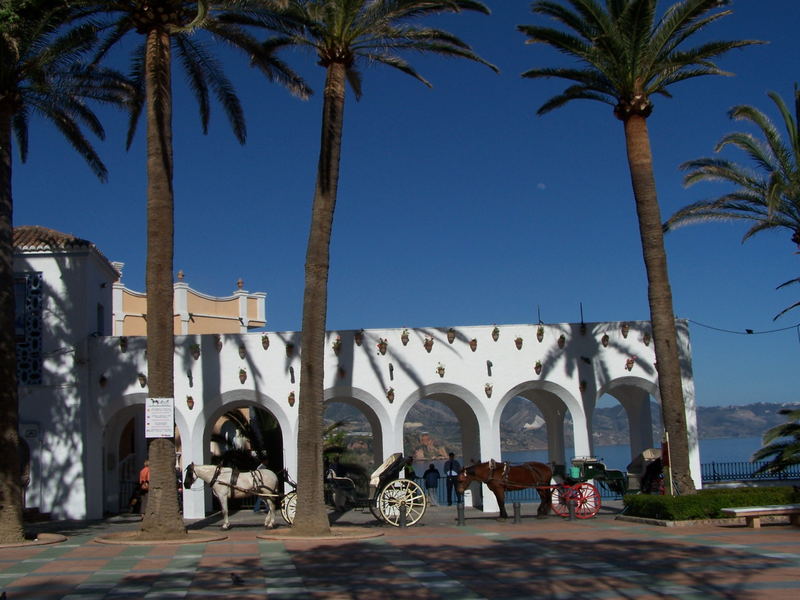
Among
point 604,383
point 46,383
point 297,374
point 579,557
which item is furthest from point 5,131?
point 604,383

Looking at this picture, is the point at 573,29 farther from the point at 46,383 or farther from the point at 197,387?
the point at 46,383

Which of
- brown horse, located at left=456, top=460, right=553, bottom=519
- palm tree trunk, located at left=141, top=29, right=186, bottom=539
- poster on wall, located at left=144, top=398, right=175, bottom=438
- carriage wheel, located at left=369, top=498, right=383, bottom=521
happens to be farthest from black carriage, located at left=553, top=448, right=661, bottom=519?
poster on wall, located at left=144, top=398, right=175, bottom=438

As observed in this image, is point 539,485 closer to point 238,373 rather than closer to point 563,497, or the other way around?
point 563,497

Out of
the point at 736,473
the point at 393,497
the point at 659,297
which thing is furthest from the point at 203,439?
the point at 736,473

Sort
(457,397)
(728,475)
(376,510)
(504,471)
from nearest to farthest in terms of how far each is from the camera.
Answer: (376,510) → (504,471) → (457,397) → (728,475)

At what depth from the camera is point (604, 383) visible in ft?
86.3

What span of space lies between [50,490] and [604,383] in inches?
594

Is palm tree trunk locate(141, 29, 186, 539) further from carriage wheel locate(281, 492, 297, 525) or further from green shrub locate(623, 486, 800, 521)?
green shrub locate(623, 486, 800, 521)

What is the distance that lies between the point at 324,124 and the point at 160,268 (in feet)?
15.3

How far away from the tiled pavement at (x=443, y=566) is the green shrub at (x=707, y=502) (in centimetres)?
54

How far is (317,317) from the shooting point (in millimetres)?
19750

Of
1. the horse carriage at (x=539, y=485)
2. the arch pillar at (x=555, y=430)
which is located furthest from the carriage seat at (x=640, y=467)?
the arch pillar at (x=555, y=430)

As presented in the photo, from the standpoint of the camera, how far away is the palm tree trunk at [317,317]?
1908cm

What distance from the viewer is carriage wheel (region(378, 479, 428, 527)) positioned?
21156mm
